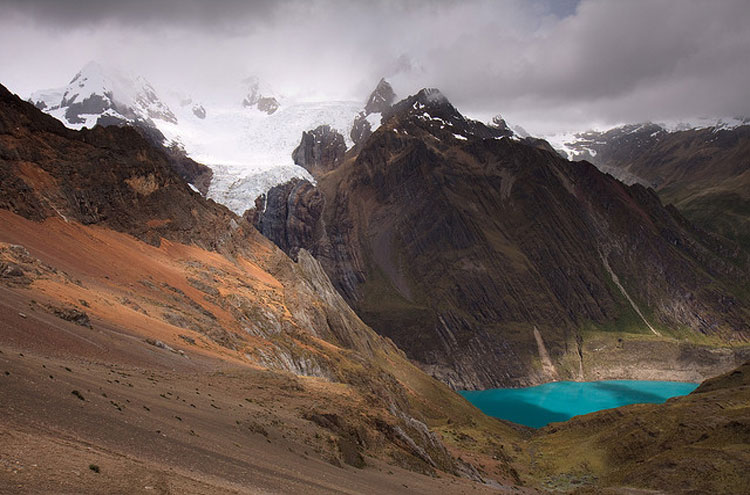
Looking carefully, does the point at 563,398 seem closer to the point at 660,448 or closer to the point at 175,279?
the point at 660,448

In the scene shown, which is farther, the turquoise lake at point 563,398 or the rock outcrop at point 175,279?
the turquoise lake at point 563,398

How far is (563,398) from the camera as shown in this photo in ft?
559

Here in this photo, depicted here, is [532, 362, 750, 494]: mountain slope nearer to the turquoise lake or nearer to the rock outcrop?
the rock outcrop

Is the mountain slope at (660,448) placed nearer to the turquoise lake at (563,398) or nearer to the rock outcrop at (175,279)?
the rock outcrop at (175,279)

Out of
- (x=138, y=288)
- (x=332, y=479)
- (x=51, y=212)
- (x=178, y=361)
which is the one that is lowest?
(x=332, y=479)

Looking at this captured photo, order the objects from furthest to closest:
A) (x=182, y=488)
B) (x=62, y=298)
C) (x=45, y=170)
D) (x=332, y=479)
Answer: (x=45, y=170) < (x=62, y=298) < (x=332, y=479) < (x=182, y=488)

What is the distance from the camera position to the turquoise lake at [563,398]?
150750 millimetres

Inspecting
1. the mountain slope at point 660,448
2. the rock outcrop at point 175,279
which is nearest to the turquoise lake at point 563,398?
the rock outcrop at point 175,279

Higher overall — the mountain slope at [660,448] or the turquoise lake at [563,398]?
the turquoise lake at [563,398]

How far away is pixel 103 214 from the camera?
7575 cm

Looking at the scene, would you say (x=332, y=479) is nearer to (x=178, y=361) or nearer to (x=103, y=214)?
(x=178, y=361)

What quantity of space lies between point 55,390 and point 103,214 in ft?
199

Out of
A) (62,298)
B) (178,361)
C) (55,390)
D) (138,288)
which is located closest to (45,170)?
(138,288)

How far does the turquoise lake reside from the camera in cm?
15075
